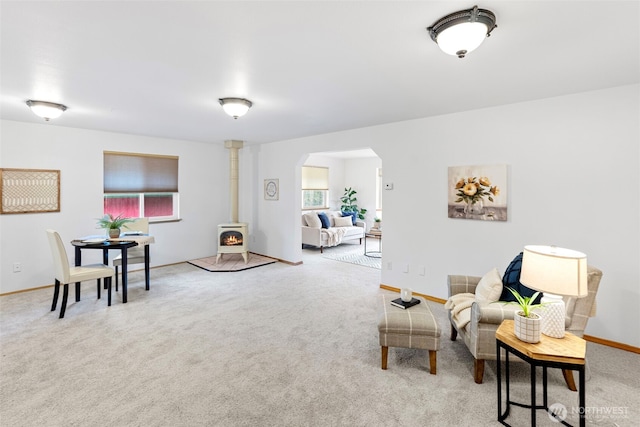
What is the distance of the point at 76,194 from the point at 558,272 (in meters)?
6.06

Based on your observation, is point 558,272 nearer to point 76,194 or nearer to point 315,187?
point 76,194

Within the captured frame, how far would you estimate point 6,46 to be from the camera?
214 centimetres

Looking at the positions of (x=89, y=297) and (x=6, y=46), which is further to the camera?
(x=89, y=297)

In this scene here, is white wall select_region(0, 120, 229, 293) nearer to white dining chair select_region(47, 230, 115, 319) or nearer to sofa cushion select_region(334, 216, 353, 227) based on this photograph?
white dining chair select_region(47, 230, 115, 319)

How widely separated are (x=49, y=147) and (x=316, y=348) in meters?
4.84

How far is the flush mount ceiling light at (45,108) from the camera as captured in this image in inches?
134

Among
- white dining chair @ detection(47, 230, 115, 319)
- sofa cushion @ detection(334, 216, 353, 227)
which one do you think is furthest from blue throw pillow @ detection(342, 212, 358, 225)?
white dining chair @ detection(47, 230, 115, 319)

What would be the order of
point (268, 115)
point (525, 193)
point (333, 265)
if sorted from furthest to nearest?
point (333, 265) → point (268, 115) → point (525, 193)

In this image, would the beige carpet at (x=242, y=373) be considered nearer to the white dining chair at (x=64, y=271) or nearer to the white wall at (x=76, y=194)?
the white dining chair at (x=64, y=271)

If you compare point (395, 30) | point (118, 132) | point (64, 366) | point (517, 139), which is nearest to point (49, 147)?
point (118, 132)

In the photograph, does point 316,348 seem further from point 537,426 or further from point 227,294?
point 227,294

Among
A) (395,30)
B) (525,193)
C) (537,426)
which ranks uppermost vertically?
(395,30)

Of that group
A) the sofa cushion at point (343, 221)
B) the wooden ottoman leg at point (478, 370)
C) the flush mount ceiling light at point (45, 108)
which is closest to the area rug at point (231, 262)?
the sofa cushion at point (343, 221)

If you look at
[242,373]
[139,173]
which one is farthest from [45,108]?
[242,373]
